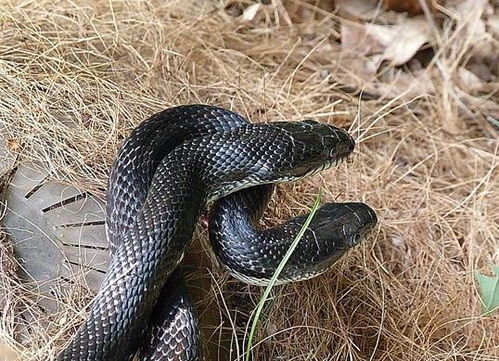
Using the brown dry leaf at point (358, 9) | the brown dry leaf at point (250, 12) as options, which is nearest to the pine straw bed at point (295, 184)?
the brown dry leaf at point (250, 12)

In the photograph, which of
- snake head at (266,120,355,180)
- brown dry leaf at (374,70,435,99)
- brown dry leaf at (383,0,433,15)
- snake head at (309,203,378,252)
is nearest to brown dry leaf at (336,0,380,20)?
brown dry leaf at (383,0,433,15)

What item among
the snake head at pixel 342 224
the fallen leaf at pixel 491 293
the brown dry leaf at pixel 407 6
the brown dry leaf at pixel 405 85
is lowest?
the brown dry leaf at pixel 405 85

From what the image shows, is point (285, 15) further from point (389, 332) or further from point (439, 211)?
point (389, 332)

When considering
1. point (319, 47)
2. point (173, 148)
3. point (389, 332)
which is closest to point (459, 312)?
point (389, 332)

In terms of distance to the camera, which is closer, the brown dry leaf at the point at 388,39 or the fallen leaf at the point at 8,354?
the fallen leaf at the point at 8,354

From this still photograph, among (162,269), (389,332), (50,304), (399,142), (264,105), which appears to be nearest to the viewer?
(162,269)

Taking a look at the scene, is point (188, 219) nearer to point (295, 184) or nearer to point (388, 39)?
point (295, 184)

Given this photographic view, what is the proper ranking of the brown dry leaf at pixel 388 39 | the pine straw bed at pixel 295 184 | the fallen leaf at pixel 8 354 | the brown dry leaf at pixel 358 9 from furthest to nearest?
the brown dry leaf at pixel 358 9 < the brown dry leaf at pixel 388 39 < the pine straw bed at pixel 295 184 < the fallen leaf at pixel 8 354

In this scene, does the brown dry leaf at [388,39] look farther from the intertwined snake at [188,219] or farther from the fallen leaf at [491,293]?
the fallen leaf at [491,293]

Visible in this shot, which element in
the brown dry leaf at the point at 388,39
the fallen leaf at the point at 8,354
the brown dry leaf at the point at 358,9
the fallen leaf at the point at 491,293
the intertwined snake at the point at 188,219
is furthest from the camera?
the brown dry leaf at the point at 358,9
